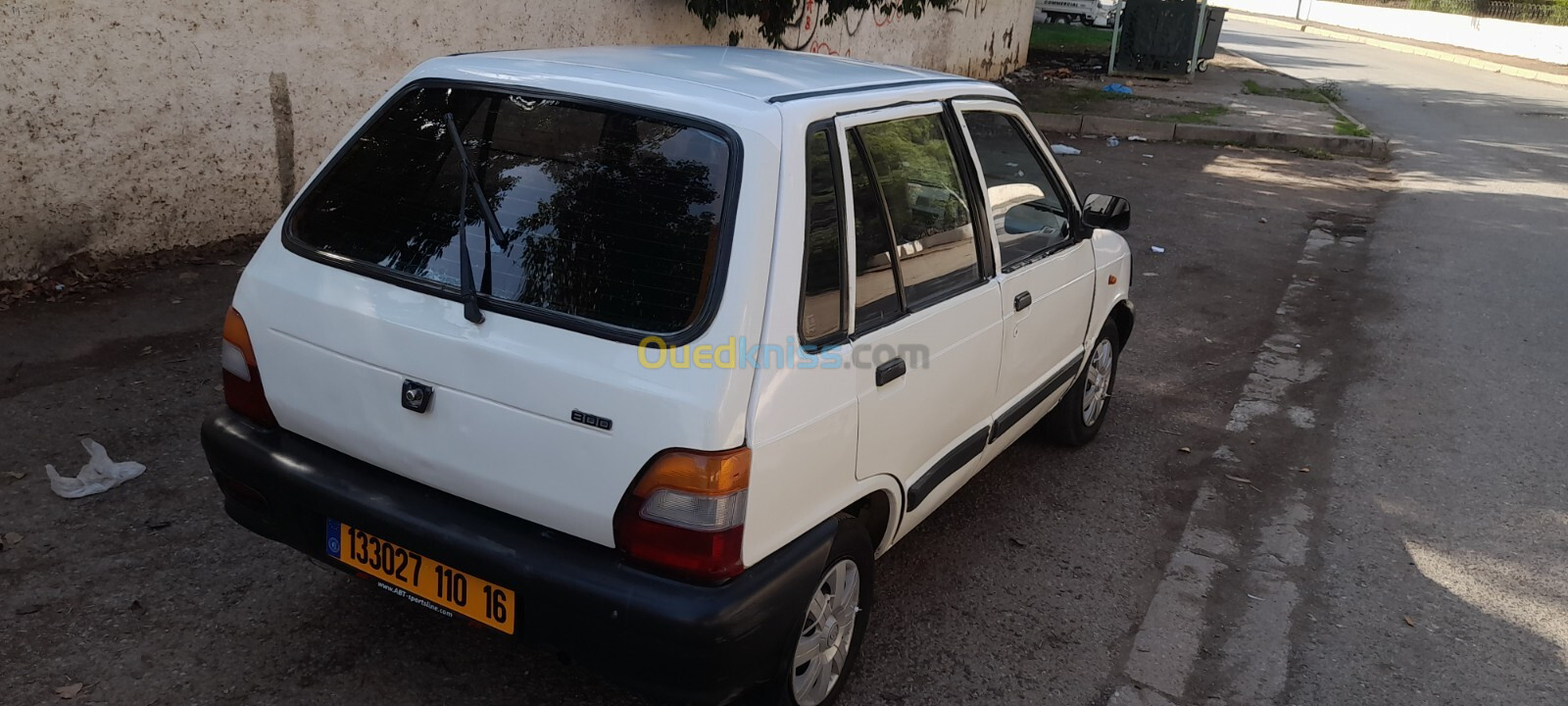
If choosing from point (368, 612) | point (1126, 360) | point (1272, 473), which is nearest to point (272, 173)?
point (368, 612)

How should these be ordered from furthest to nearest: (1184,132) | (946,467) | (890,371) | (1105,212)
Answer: (1184,132) < (1105,212) < (946,467) < (890,371)

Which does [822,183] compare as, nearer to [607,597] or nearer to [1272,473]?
[607,597]

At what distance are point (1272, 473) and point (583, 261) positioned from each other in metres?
3.66

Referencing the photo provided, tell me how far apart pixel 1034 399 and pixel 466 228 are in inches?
89.0

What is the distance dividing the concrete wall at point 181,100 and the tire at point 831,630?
4.83m

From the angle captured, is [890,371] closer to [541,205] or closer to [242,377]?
[541,205]

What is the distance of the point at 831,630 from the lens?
3.00 metres

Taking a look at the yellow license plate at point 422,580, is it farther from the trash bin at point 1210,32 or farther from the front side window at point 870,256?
the trash bin at point 1210,32

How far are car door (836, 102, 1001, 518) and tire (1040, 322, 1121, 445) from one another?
1212mm

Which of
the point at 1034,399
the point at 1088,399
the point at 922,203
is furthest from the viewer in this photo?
the point at 1088,399

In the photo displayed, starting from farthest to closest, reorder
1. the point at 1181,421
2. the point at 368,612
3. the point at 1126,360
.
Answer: the point at 1126,360
the point at 1181,421
the point at 368,612

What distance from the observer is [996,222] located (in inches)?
147

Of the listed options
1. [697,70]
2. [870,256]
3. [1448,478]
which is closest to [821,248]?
[870,256]

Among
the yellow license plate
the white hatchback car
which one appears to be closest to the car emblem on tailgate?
the white hatchback car
